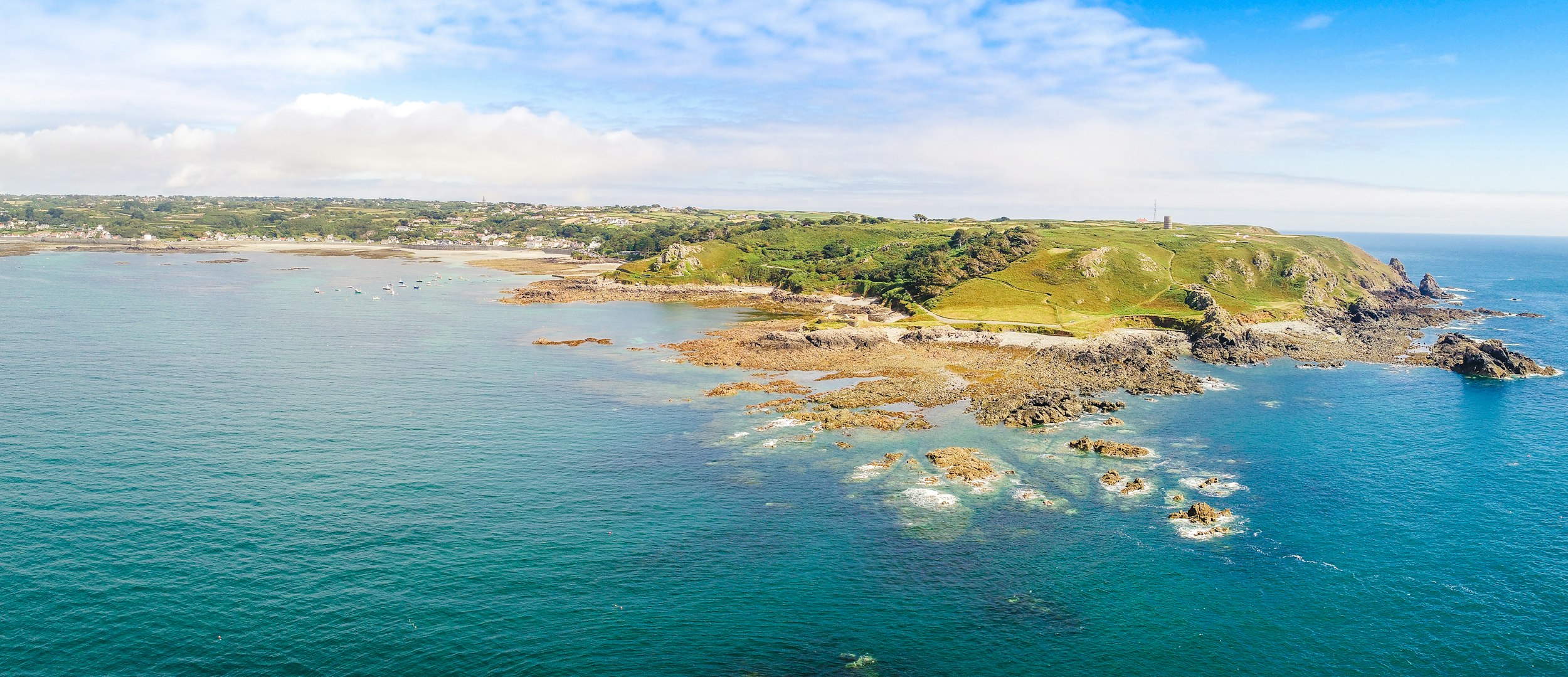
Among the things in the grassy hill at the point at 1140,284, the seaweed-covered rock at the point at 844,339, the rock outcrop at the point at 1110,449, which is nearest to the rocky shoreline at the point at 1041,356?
the seaweed-covered rock at the point at 844,339

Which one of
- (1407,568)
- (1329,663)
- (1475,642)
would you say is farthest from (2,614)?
(1407,568)

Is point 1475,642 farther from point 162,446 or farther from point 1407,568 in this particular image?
point 162,446

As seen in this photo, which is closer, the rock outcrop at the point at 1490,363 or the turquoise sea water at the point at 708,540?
the turquoise sea water at the point at 708,540

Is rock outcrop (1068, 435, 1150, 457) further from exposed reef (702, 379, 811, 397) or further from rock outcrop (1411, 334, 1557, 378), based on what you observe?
rock outcrop (1411, 334, 1557, 378)

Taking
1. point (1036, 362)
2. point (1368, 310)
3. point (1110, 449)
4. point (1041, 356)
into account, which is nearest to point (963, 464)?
point (1110, 449)

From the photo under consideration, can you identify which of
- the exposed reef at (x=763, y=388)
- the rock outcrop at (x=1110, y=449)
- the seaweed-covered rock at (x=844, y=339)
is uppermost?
the seaweed-covered rock at (x=844, y=339)

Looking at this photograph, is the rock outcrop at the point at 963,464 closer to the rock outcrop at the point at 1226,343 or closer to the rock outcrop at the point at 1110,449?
the rock outcrop at the point at 1110,449
